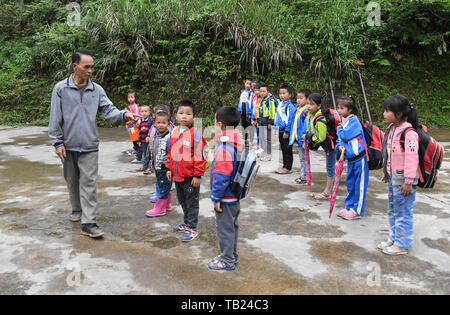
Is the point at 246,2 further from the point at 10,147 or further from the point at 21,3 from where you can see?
the point at 21,3

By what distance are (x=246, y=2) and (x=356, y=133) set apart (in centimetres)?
864

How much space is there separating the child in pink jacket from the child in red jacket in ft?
6.30

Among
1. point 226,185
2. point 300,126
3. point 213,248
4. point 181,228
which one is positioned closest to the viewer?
point 226,185

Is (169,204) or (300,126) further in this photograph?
(300,126)

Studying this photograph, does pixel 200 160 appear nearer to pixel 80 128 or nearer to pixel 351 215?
pixel 80 128

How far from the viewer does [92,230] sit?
3.93 m

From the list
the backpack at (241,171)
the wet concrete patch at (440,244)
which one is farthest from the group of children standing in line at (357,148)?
the backpack at (241,171)

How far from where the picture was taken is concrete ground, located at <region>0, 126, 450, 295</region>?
2982 millimetres

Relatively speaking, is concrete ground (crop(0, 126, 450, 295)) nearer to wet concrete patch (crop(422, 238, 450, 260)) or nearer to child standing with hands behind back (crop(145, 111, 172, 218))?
wet concrete patch (crop(422, 238, 450, 260))

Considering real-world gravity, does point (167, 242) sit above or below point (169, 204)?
below

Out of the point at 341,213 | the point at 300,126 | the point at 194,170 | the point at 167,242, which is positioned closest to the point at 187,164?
the point at 194,170

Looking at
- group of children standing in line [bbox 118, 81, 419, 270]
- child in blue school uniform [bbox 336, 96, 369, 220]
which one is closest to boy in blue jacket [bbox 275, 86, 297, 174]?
group of children standing in line [bbox 118, 81, 419, 270]

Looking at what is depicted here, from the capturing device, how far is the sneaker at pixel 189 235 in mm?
3855

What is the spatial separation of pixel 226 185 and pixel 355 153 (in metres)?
2.08
